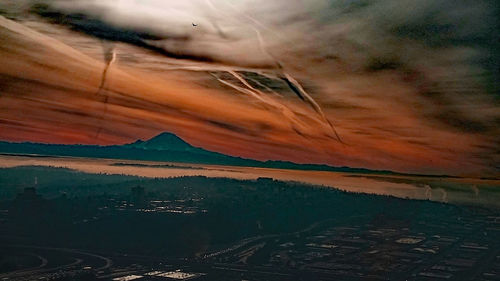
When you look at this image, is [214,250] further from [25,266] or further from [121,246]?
[25,266]

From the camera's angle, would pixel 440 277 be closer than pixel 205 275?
No

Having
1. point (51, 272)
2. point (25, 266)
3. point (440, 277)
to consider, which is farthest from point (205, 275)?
point (440, 277)

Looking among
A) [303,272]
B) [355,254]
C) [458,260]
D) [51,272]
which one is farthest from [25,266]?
[458,260]

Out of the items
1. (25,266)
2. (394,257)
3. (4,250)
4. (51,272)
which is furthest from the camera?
(394,257)

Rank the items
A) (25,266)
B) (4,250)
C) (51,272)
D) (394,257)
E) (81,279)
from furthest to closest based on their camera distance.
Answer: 1. (394,257)
2. (4,250)
3. (25,266)
4. (51,272)
5. (81,279)

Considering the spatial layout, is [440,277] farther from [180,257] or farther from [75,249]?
[75,249]

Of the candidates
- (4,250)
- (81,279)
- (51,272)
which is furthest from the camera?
(4,250)

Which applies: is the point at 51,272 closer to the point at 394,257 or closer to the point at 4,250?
the point at 4,250

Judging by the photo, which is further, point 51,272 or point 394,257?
point 394,257
